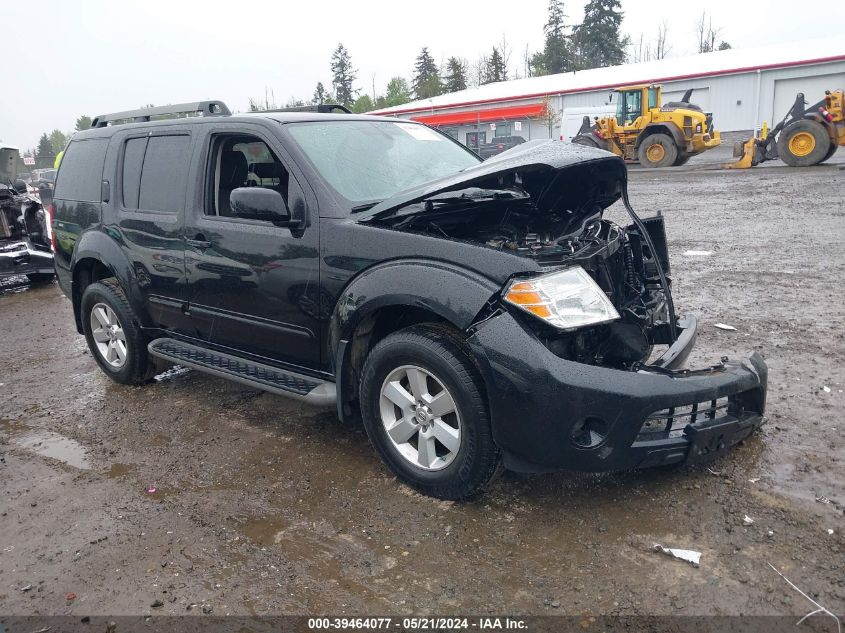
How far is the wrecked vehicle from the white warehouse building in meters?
24.6

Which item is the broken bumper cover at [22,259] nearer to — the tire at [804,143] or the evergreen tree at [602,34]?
the tire at [804,143]

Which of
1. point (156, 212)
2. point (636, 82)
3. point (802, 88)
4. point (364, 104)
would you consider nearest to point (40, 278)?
point (156, 212)

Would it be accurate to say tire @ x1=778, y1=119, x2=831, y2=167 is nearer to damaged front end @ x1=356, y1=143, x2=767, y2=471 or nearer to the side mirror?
damaged front end @ x1=356, y1=143, x2=767, y2=471

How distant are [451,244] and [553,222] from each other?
0.86 meters

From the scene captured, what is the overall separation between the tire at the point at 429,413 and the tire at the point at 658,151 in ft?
72.3

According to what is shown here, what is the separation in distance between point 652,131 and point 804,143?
508 centimetres

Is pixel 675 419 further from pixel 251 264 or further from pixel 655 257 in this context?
pixel 251 264

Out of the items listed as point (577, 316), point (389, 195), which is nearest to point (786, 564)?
point (577, 316)

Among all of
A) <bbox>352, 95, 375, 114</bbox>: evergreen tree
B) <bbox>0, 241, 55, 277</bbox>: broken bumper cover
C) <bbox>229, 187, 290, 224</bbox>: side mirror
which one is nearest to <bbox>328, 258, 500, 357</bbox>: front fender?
<bbox>229, 187, 290, 224</bbox>: side mirror

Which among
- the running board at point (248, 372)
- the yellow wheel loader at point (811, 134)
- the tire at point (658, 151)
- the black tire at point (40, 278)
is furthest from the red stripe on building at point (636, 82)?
the running board at point (248, 372)

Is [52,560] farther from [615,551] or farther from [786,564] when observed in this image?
[786,564]

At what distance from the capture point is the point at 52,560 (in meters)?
3.01

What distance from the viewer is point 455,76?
2719 inches

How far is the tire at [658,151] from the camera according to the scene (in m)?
22.7
